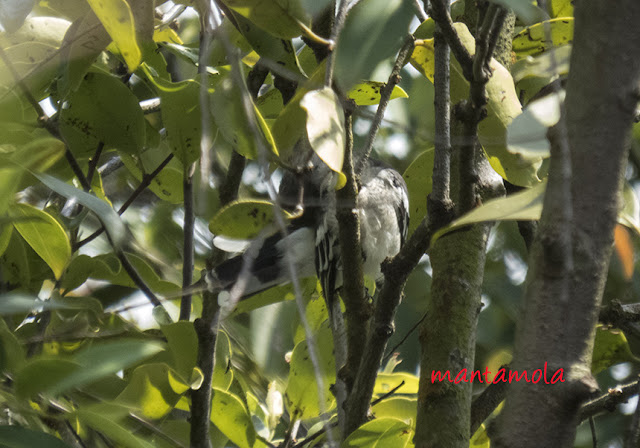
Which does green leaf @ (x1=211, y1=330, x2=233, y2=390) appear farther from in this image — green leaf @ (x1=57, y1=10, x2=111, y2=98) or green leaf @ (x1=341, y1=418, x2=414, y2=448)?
green leaf @ (x1=57, y1=10, x2=111, y2=98)

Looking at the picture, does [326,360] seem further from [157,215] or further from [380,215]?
[157,215]

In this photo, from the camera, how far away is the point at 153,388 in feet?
3.37

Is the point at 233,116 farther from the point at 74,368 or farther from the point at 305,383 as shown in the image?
the point at 305,383

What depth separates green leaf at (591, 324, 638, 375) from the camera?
1260 millimetres

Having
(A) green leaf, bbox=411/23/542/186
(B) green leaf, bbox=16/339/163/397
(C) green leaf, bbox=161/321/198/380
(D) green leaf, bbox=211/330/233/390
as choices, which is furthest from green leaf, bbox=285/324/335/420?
(B) green leaf, bbox=16/339/163/397

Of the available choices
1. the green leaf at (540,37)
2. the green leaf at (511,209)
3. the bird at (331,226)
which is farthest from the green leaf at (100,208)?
the bird at (331,226)

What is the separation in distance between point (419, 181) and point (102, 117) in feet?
1.76

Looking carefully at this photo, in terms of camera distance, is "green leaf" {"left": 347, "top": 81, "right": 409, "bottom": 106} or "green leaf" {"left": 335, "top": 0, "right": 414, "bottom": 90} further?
"green leaf" {"left": 347, "top": 81, "right": 409, "bottom": 106}

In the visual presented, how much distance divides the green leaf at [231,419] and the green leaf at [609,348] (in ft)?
1.88

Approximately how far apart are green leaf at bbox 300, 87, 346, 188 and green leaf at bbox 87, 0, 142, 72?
0.74 ft

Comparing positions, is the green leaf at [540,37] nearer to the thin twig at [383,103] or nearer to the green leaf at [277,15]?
A: the thin twig at [383,103]

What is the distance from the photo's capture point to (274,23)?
851 millimetres

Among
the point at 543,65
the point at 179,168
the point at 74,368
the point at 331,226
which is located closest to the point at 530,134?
the point at 543,65

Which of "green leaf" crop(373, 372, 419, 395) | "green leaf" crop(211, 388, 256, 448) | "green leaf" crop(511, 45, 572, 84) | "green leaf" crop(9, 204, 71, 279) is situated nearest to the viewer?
"green leaf" crop(511, 45, 572, 84)
